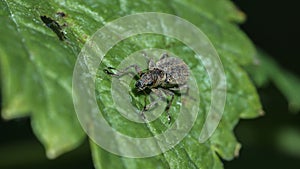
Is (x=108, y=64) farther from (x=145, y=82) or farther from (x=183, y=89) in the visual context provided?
(x=183, y=89)

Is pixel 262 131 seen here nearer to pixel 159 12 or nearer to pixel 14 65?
pixel 159 12

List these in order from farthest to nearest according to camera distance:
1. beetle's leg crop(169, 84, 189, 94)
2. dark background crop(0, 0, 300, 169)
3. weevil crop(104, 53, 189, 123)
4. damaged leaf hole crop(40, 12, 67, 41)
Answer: dark background crop(0, 0, 300, 169), beetle's leg crop(169, 84, 189, 94), weevil crop(104, 53, 189, 123), damaged leaf hole crop(40, 12, 67, 41)

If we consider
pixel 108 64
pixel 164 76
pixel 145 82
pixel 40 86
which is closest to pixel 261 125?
pixel 164 76

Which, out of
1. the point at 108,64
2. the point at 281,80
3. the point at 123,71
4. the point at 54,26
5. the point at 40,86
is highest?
the point at 40,86

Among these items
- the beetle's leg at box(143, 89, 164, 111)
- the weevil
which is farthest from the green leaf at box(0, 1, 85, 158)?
the weevil

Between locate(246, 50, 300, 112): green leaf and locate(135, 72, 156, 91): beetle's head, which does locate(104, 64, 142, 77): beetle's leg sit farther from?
locate(246, 50, 300, 112): green leaf

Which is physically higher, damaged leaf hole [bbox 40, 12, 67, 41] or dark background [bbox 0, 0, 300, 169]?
→ damaged leaf hole [bbox 40, 12, 67, 41]
